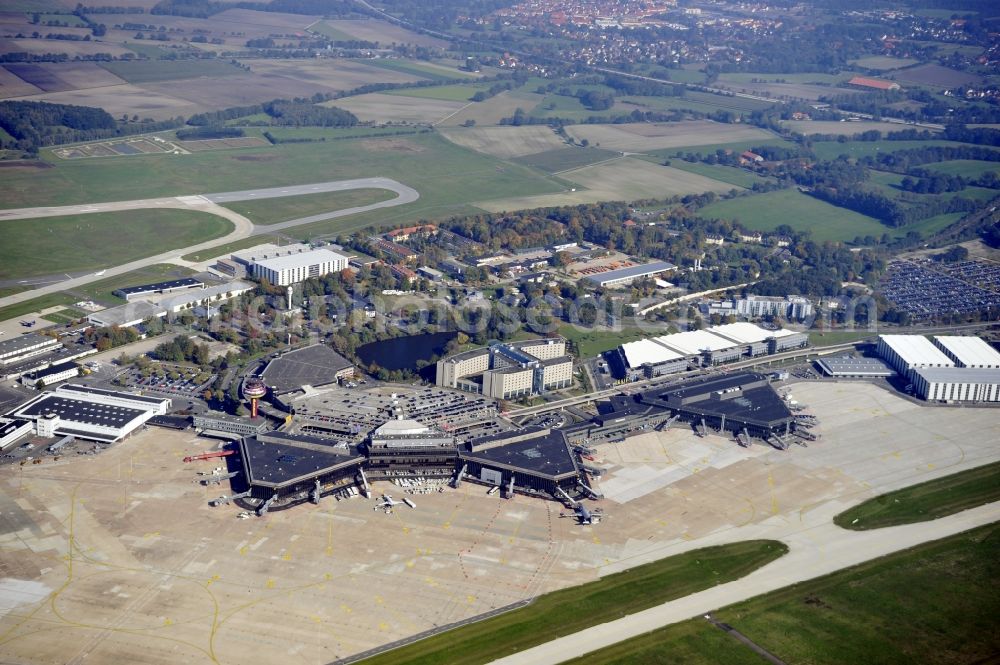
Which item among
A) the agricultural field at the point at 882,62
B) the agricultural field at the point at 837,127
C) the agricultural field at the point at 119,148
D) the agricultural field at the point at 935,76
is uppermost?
the agricultural field at the point at 882,62

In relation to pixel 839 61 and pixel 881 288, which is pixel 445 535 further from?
pixel 839 61

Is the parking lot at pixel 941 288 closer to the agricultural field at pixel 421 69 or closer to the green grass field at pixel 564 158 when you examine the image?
the green grass field at pixel 564 158

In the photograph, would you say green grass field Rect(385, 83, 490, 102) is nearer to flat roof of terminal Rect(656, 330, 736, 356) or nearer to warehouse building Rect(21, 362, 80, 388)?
flat roof of terminal Rect(656, 330, 736, 356)

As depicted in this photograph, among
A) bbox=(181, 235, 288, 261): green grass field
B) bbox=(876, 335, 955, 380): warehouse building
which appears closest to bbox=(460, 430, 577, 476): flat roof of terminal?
bbox=(876, 335, 955, 380): warehouse building

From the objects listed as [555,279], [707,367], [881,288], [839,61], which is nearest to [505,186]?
[555,279]

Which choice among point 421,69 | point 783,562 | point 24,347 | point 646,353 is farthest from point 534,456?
point 421,69

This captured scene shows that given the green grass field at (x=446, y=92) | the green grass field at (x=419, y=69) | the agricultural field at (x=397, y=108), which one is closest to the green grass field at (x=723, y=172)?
the agricultural field at (x=397, y=108)

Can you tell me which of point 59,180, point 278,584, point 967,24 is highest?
point 967,24
